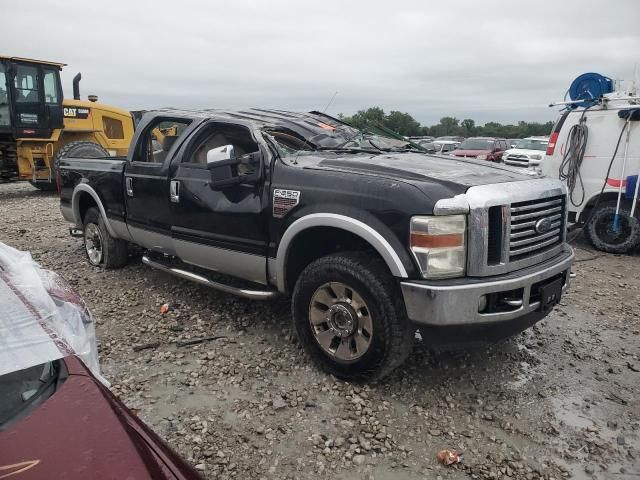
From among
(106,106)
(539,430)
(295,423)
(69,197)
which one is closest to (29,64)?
(106,106)

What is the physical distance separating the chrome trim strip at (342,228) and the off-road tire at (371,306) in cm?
14

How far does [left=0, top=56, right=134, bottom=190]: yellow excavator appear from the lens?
1128cm

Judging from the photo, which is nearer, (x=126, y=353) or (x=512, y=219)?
(x=512, y=219)

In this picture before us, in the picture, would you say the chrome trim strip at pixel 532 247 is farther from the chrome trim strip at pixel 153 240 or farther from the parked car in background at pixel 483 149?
the parked car in background at pixel 483 149

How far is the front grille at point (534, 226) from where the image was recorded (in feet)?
9.74

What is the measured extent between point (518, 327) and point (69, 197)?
209 inches

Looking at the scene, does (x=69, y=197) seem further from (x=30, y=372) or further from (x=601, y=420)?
(x=601, y=420)

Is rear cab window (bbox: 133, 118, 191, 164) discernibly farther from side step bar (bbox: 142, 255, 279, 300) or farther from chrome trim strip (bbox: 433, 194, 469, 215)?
chrome trim strip (bbox: 433, 194, 469, 215)

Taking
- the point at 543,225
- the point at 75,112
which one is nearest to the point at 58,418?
the point at 543,225

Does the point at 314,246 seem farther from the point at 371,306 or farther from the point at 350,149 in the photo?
the point at 350,149

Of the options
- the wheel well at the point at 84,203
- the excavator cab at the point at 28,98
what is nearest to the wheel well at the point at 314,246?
the wheel well at the point at 84,203

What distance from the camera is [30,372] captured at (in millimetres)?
1663

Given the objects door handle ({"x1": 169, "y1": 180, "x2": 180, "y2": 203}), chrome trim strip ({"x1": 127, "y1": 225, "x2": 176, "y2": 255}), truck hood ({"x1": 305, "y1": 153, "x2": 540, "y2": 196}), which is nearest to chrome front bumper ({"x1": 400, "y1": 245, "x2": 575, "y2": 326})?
truck hood ({"x1": 305, "y1": 153, "x2": 540, "y2": 196})

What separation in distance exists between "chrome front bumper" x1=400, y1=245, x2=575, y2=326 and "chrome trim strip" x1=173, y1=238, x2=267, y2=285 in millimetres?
1285
